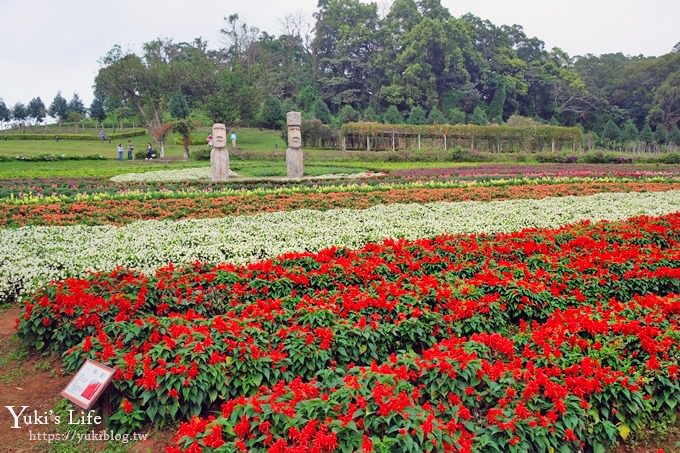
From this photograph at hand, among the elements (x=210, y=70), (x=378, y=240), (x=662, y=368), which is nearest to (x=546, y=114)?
(x=210, y=70)

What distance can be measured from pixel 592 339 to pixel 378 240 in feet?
13.9

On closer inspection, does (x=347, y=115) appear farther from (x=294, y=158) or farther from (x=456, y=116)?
(x=294, y=158)

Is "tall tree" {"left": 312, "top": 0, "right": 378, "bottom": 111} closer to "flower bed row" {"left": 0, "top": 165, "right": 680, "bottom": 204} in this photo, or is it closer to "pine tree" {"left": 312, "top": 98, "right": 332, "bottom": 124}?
"pine tree" {"left": 312, "top": 98, "right": 332, "bottom": 124}

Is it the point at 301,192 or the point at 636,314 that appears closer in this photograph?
the point at 636,314

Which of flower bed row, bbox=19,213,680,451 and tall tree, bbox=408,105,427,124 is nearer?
flower bed row, bbox=19,213,680,451

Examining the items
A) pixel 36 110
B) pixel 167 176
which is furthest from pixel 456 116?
pixel 36 110

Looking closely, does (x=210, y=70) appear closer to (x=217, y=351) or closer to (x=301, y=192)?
(x=301, y=192)

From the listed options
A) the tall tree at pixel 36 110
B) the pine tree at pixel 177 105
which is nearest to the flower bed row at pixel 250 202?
the pine tree at pixel 177 105

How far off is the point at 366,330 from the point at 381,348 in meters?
0.22


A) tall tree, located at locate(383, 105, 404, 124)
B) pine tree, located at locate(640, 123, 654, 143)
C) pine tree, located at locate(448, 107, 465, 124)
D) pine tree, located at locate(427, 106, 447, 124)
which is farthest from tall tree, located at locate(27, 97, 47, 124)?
pine tree, located at locate(640, 123, 654, 143)

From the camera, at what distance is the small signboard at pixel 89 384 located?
353 cm

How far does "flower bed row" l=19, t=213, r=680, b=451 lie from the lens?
10.2ft

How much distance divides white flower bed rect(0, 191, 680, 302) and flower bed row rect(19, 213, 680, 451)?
1174 millimetres

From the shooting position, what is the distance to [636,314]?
187 inches
